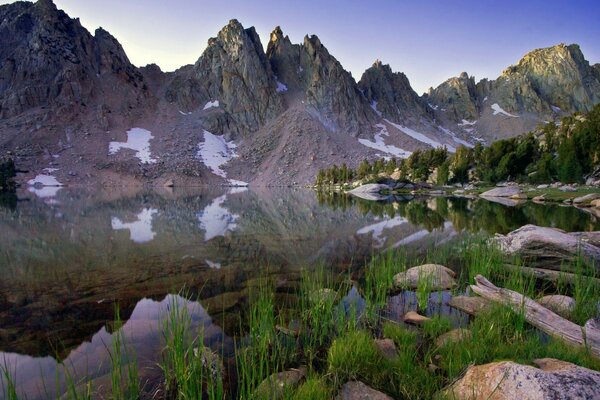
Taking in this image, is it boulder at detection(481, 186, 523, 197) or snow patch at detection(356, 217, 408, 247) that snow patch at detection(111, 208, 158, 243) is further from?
boulder at detection(481, 186, 523, 197)

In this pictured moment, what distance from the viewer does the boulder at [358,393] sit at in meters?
4.39

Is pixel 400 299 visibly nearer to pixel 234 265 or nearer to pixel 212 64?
pixel 234 265

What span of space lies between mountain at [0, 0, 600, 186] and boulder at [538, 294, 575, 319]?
135084 millimetres

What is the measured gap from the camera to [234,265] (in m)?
12.8

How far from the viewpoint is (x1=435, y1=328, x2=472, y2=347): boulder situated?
5.59 metres

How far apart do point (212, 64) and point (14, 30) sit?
102088 millimetres

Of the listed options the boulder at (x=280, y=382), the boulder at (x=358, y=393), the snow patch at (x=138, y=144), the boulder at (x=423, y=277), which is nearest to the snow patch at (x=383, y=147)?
the snow patch at (x=138, y=144)

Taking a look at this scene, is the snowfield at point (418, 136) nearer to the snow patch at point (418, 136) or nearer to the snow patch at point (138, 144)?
the snow patch at point (418, 136)

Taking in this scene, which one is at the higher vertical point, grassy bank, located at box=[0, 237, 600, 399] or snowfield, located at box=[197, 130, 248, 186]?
snowfield, located at box=[197, 130, 248, 186]

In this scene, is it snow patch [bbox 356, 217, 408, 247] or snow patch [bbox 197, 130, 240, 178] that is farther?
snow patch [bbox 197, 130, 240, 178]

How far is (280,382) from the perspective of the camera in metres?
4.72

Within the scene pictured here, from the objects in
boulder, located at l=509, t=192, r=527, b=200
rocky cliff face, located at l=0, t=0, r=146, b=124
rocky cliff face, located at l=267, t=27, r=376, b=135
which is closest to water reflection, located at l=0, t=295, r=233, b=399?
boulder, located at l=509, t=192, r=527, b=200

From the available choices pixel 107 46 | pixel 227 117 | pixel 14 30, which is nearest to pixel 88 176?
pixel 227 117

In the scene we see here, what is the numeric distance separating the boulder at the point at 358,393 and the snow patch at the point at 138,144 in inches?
6251
